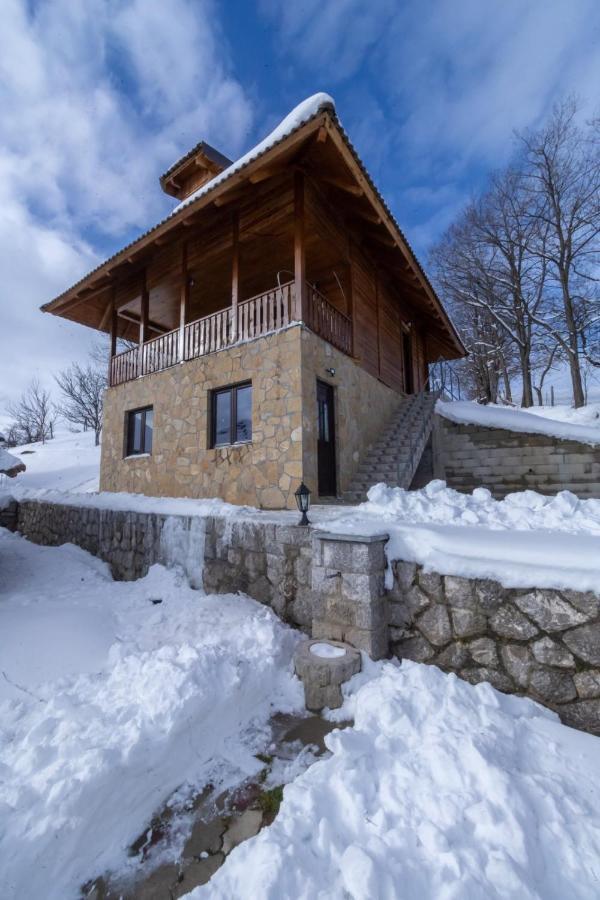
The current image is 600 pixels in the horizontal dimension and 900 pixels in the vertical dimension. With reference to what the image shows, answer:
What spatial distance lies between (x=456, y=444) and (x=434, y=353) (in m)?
7.13

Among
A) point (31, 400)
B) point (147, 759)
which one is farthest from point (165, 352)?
point (31, 400)

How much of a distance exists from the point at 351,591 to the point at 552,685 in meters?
1.39

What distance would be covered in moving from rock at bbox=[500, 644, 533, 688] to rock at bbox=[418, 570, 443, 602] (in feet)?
1.67

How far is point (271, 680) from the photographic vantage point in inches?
113

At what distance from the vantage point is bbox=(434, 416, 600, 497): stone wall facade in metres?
7.84

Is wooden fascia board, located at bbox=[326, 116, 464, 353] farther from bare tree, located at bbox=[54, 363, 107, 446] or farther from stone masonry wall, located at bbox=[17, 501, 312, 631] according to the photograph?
bare tree, located at bbox=[54, 363, 107, 446]

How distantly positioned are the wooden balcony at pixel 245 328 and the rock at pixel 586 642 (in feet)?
18.1

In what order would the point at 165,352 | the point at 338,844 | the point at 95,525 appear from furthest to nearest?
1. the point at 165,352
2. the point at 95,525
3. the point at 338,844

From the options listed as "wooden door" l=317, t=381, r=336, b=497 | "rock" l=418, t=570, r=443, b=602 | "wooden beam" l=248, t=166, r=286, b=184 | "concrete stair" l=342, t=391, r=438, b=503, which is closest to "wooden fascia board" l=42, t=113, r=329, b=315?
"wooden beam" l=248, t=166, r=286, b=184

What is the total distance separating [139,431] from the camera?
9242 millimetres

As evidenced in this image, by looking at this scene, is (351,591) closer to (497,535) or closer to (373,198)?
(497,535)

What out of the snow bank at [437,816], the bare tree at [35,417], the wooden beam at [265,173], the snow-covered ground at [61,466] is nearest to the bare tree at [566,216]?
the wooden beam at [265,173]

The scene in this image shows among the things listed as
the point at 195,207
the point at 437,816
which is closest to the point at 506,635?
the point at 437,816

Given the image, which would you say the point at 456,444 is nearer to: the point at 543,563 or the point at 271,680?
the point at 543,563
